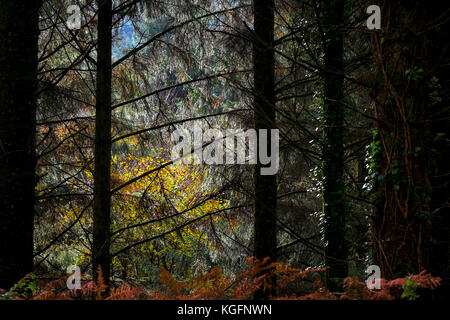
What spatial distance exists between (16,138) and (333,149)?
3.18 m

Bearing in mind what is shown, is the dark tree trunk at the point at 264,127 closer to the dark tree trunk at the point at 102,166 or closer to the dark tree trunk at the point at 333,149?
the dark tree trunk at the point at 333,149

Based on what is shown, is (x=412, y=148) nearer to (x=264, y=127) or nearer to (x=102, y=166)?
(x=264, y=127)

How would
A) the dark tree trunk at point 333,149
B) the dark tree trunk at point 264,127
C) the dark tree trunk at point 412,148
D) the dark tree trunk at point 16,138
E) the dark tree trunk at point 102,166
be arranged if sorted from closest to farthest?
the dark tree trunk at point 412,148 < the dark tree trunk at point 16,138 < the dark tree trunk at point 333,149 < the dark tree trunk at point 102,166 < the dark tree trunk at point 264,127

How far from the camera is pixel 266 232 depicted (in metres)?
5.78

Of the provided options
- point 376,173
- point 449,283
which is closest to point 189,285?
point 376,173

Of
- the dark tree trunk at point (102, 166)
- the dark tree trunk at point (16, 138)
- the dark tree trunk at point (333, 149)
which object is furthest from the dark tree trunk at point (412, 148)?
the dark tree trunk at point (102, 166)

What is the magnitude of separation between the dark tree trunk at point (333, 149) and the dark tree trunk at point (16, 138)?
9.51ft

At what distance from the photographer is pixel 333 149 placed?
486 centimetres

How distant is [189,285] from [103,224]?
2.79 m

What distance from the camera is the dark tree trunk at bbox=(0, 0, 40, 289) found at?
11.5ft

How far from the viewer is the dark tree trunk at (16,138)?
11.5 ft

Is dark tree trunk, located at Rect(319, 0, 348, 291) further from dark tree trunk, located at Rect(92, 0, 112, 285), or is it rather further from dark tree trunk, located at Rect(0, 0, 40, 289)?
dark tree trunk, located at Rect(0, 0, 40, 289)
